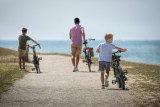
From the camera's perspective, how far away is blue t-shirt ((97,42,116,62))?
360 inches

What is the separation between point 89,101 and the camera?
7.22 m

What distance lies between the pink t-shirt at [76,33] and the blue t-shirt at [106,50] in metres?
5.14

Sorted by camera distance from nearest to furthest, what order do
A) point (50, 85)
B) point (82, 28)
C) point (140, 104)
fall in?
point (140, 104)
point (50, 85)
point (82, 28)

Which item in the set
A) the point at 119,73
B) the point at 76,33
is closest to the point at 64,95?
the point at 119,73

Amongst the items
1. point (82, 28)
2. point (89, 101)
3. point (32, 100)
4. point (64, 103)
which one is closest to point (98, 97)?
point (89, 101)

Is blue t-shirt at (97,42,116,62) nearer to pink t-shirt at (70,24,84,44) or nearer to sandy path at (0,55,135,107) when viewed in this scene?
sandy path at (0,55,135,107)

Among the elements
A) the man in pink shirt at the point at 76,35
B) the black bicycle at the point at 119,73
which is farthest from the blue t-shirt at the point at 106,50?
the man in pink shirt at the point at 76,35

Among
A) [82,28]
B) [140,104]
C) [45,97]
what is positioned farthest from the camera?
[82,28]

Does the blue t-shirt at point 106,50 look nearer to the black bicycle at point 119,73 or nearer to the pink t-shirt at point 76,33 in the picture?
the black bicycle at point 119,73

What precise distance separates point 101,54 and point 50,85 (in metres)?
2.00

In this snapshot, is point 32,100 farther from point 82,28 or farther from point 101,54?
point 82,28

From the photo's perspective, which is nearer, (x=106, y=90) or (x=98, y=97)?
(x=98, y=97)

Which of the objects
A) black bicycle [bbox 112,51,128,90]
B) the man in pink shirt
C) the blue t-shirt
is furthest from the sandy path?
the man in pink shirt

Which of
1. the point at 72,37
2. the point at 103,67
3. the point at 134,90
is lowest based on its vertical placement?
the point at 134,90
